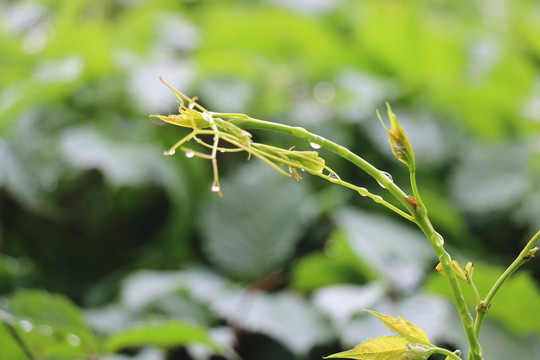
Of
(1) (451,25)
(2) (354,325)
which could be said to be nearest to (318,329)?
(2) (354,325)

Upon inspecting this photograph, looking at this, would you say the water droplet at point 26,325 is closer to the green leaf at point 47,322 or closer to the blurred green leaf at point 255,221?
the green leaf at point 47,322

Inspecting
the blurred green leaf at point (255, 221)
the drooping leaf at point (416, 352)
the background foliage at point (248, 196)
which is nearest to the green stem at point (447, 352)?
the drooping leaf at point (416, 352)

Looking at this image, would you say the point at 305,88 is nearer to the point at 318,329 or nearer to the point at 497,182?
the point at 497,182

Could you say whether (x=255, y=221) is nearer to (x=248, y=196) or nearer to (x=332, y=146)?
(x=248, y=196)

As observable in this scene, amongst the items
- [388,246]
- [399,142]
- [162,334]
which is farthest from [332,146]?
[388,246]

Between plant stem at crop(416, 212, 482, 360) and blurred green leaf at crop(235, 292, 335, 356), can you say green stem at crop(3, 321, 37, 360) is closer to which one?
blurred green leaf at crop(235, 292, 335, 356)

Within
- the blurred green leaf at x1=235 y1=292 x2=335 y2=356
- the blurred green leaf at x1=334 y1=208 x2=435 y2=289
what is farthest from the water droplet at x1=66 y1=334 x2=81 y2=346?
the blurred green leaf at x1=334 y1=208 x2=435 y2=289

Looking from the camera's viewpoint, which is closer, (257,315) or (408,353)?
(408,353)

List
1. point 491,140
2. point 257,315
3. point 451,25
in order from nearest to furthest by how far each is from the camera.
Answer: point 257,315 < point 491,140 < point 451,25
